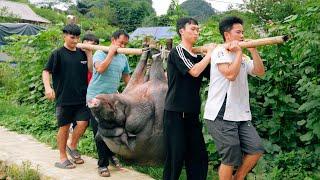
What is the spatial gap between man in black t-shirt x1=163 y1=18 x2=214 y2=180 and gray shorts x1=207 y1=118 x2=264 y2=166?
38 cm

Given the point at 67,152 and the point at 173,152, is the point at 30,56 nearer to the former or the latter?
the point at 67,152

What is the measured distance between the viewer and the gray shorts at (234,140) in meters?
3.83

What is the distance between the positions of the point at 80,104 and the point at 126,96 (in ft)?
2.33

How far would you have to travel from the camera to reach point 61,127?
18.7ft

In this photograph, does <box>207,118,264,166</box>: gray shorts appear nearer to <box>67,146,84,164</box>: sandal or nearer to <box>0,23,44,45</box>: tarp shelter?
<box>67,146,84,164</box>: sandal

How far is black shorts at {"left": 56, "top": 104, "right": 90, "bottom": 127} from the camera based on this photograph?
5.66 metres

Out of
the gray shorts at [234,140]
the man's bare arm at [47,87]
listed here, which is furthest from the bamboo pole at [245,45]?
the gray shorts at [234,140]

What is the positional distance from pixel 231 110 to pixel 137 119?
1.56 metres

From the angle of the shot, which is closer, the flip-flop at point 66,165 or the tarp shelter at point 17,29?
the flip-flop at point 66,165

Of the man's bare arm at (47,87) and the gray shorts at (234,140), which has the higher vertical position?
the man's bare arm at (47,87)

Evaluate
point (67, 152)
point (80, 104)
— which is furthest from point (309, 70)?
point (67, 152)

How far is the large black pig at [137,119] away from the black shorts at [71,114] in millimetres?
505

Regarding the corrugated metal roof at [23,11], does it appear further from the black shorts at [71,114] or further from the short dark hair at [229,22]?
the short dark hair at [229,22]

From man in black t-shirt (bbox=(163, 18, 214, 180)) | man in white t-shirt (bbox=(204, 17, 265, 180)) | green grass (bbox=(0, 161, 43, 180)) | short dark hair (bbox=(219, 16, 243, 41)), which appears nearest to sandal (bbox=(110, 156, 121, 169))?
green grass (bbox=(0, 161, 43, 180))
